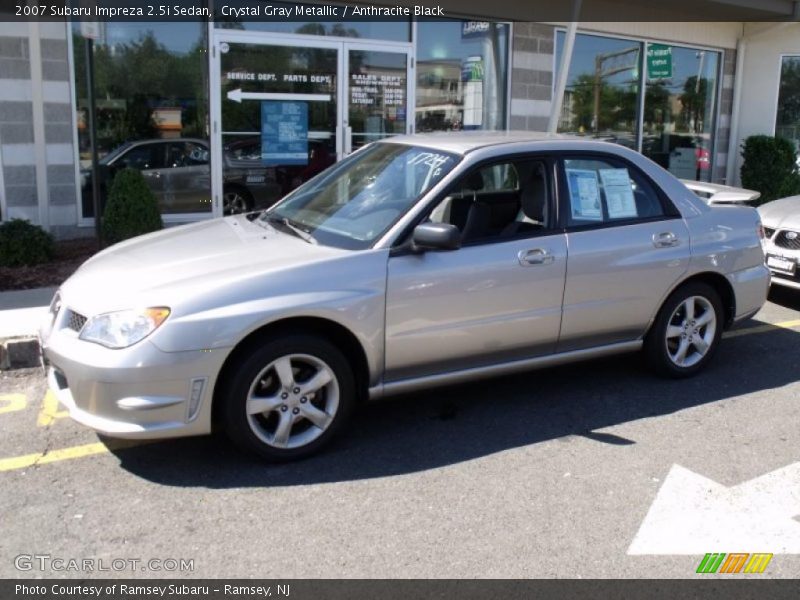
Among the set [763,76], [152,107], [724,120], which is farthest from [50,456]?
[763,76]

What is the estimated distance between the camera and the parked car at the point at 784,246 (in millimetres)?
7176

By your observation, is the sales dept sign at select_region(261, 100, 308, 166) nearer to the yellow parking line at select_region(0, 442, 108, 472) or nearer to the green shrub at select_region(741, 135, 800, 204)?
the yellow parking line at select_region(0, 442, 108, 472)

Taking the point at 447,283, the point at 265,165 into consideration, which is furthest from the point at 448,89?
the point at 447,283

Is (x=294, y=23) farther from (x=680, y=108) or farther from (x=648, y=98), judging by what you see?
(x=680, y=108)

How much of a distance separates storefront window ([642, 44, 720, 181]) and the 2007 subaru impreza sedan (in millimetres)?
8701

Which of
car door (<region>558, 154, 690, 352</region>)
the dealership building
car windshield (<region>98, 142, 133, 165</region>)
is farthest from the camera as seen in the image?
car windshield (<region>98, 142, 133, 165</region>)

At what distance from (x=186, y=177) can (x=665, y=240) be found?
6490 millimetres

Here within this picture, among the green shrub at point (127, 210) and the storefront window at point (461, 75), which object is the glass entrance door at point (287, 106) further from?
the green shrub at point (127, 210)

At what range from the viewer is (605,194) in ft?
16.3

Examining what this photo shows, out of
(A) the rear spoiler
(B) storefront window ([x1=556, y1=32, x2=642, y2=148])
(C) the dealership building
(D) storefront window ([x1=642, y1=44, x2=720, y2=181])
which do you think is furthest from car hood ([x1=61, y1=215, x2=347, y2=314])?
(D) storefront window ([x1=642, y1=44, x2=720, y2=181])

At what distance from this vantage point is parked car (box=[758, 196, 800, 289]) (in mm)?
7176

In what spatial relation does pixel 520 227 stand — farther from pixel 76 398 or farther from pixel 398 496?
pixel 76 398

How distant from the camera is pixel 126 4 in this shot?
914cm

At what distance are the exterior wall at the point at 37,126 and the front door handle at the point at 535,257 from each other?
253 inches
